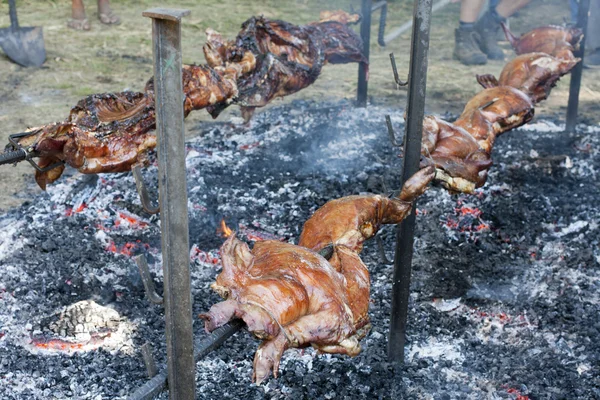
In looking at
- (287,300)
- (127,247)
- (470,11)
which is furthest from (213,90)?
(470,11)

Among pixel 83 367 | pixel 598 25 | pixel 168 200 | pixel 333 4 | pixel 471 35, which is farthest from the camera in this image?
pixel 333 4

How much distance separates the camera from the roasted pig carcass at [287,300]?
7.11 feet

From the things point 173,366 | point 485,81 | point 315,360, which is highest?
point 485,81

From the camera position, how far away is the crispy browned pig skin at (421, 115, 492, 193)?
3488 millimetres

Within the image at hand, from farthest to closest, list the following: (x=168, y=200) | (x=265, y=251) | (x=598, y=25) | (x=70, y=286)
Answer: (x=598, y=25) < (x=70, y=286) < (x=265, y=251) < (x=168, y=200)

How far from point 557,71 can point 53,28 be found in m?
7.04

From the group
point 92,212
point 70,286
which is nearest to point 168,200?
point 70,286

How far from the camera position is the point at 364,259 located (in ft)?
14.6

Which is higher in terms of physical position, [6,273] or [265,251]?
[265,251]

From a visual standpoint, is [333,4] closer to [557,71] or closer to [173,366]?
[557,71]

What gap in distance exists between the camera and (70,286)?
159 inches

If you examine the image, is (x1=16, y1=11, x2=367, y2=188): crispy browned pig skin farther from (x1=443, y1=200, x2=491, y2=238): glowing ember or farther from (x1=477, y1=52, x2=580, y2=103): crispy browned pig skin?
(x1=443, y1=200, x2=491, y2=238): glowing ember

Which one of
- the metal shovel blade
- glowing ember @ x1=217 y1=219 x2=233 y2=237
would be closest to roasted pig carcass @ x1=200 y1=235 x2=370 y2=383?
glowing ember @ x1=217 y1=219 x2=233 y2=237

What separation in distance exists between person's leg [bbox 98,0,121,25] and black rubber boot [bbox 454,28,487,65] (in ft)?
15.6
